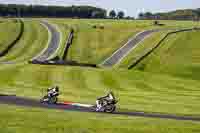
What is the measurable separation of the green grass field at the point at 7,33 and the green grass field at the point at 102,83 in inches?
125

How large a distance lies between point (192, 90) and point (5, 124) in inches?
2155

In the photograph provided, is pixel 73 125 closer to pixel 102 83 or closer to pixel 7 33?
pixel 102 83

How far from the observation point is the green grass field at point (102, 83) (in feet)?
104

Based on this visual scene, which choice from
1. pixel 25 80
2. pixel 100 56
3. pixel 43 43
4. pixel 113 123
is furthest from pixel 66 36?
pixel 113 123

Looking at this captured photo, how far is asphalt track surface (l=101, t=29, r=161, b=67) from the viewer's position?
121750 millimetres

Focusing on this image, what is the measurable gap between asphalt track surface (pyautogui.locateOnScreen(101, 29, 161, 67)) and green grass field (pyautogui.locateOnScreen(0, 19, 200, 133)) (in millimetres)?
2267

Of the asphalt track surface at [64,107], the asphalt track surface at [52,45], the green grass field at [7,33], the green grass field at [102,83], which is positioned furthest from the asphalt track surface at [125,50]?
the asphalt track surface at [64,107]

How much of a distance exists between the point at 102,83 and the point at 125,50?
2180 inches

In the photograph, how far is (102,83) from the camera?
7981 centimetres

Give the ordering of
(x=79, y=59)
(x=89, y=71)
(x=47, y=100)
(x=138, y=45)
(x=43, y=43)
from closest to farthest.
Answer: (x=47, y=100) → (x=89, y=71) → (x=79, y=59) → (x=138, y=45) → (x=43, y=43)

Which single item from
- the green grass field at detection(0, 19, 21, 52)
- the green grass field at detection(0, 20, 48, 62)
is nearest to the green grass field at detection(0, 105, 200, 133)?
the green grass field at detection(0, 20, 48, 62)

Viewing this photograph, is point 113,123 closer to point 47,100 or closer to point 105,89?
point 47,100

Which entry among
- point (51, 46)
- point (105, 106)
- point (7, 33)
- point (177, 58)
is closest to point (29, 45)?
point (51, 46)

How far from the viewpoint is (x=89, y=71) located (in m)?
91.5
